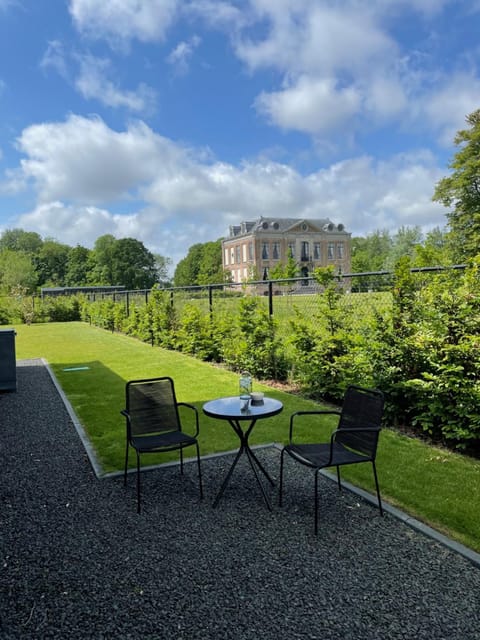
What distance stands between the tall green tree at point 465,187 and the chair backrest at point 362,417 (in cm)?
3442

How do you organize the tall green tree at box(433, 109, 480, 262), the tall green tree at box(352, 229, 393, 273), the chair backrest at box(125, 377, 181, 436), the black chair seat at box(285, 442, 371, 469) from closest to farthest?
the black chair seat at box(285, 442, 371, 469) → the chair backrest at box(125, 377, 181, 436) → the tall green tree at box(433, 109, 480, 262) → the tall green tree at box(352, 229, 393, 273)

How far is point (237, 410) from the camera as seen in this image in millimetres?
3654

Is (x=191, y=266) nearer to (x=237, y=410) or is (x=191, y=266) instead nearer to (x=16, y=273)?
(x=16, y=273)

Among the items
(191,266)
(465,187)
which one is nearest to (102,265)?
(191,266)

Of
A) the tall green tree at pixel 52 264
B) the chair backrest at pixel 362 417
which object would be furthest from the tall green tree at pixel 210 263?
the chair backrest at pixel 362 417

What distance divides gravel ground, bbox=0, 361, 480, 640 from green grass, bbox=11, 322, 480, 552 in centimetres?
33

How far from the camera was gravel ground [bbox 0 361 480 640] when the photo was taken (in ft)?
7.17

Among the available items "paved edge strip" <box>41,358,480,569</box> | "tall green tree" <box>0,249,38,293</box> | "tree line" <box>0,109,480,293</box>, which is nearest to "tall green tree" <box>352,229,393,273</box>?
"tree line" <box>0,109,480,293</box>

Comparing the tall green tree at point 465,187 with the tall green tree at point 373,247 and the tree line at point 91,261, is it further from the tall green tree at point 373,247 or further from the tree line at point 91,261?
the tall green tree at point 373,247

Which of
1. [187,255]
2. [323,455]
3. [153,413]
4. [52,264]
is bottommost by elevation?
[323,455]

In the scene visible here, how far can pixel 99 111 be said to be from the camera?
19.5m

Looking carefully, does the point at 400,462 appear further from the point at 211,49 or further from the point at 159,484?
the point at 211,49

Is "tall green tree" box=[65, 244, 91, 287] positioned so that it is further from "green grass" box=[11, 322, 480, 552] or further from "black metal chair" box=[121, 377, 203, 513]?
"black metal chair" box=[121, 377, 203, 513]

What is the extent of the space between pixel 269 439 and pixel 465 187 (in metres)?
37.2
